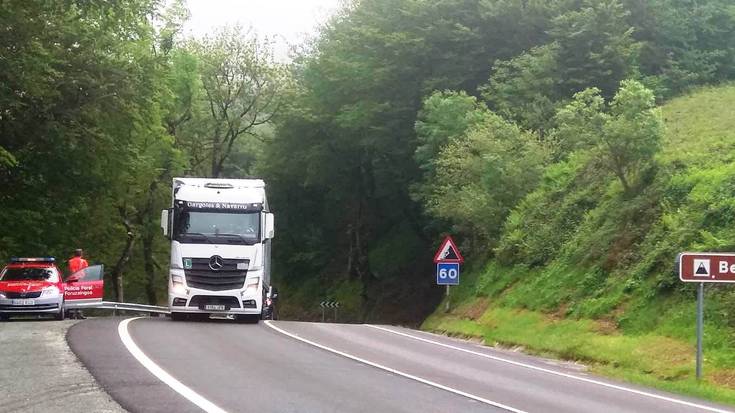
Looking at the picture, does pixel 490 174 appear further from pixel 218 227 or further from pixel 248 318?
pixel 218 227

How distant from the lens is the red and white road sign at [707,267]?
51.3ft

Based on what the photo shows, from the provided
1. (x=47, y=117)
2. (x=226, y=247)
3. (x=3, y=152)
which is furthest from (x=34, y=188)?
(x=226, y=247)

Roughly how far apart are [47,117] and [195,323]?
1082 cm

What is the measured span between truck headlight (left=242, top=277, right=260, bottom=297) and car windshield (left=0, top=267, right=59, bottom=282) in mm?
5680

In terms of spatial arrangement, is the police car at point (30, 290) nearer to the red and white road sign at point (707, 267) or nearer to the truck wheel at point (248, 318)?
the truck wheel at point (248, 318)

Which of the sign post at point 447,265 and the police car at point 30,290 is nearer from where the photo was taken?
the police car at point 30,290

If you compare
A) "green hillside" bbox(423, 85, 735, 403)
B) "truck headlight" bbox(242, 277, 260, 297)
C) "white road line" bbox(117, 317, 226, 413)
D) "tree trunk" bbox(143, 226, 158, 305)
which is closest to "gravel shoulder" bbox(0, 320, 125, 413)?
"white road line" bbox(117, 317, 226, 413)

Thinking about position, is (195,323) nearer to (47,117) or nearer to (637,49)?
(47,117)

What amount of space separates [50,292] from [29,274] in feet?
3.95

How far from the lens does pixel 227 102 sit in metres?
51.6

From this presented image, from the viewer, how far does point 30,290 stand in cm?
2331

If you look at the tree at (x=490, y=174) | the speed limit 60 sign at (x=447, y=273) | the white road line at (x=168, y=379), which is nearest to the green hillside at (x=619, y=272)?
the tree at (x=490, y=174)

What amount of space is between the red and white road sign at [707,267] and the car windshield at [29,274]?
16.9 m

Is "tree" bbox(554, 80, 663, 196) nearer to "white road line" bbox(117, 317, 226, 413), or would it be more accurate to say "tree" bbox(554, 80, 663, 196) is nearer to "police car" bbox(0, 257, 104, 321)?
"white road line" bbox(117, 317, 226, 413)
